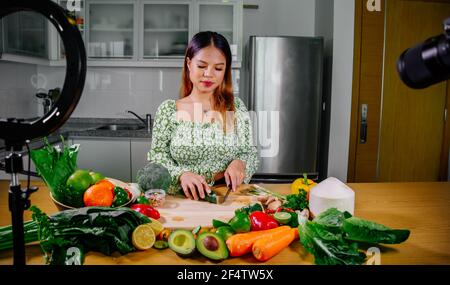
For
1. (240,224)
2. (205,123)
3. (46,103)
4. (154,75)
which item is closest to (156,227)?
(240,224)

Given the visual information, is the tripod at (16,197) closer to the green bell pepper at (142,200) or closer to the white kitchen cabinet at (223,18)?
the green bell pepper at (142,200)

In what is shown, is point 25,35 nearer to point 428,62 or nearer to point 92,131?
point 92,131

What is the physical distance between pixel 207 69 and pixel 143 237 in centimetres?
70

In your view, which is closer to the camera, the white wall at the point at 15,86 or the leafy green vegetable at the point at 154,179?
the leafy green vegetable at the point at 154,179

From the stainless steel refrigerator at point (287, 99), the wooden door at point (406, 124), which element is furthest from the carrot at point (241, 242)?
the wooden door at point (406, 124)

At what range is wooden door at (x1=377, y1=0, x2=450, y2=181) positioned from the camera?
236 centimetres

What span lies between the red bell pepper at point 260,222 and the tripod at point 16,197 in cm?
38

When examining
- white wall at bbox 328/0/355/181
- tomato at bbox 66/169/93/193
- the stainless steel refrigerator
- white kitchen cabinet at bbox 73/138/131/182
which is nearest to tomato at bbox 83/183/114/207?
tomato at bbox 66/169/93/193

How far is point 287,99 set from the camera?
2.35 m

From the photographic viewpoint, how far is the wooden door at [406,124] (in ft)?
7.73

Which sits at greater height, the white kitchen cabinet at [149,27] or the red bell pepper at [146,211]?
the white kitchen cabinet at [149,27]

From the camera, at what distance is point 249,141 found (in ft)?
4.19

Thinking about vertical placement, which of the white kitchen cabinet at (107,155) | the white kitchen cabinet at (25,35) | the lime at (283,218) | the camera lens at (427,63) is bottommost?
the white kitchen cabinet at (107,155)
